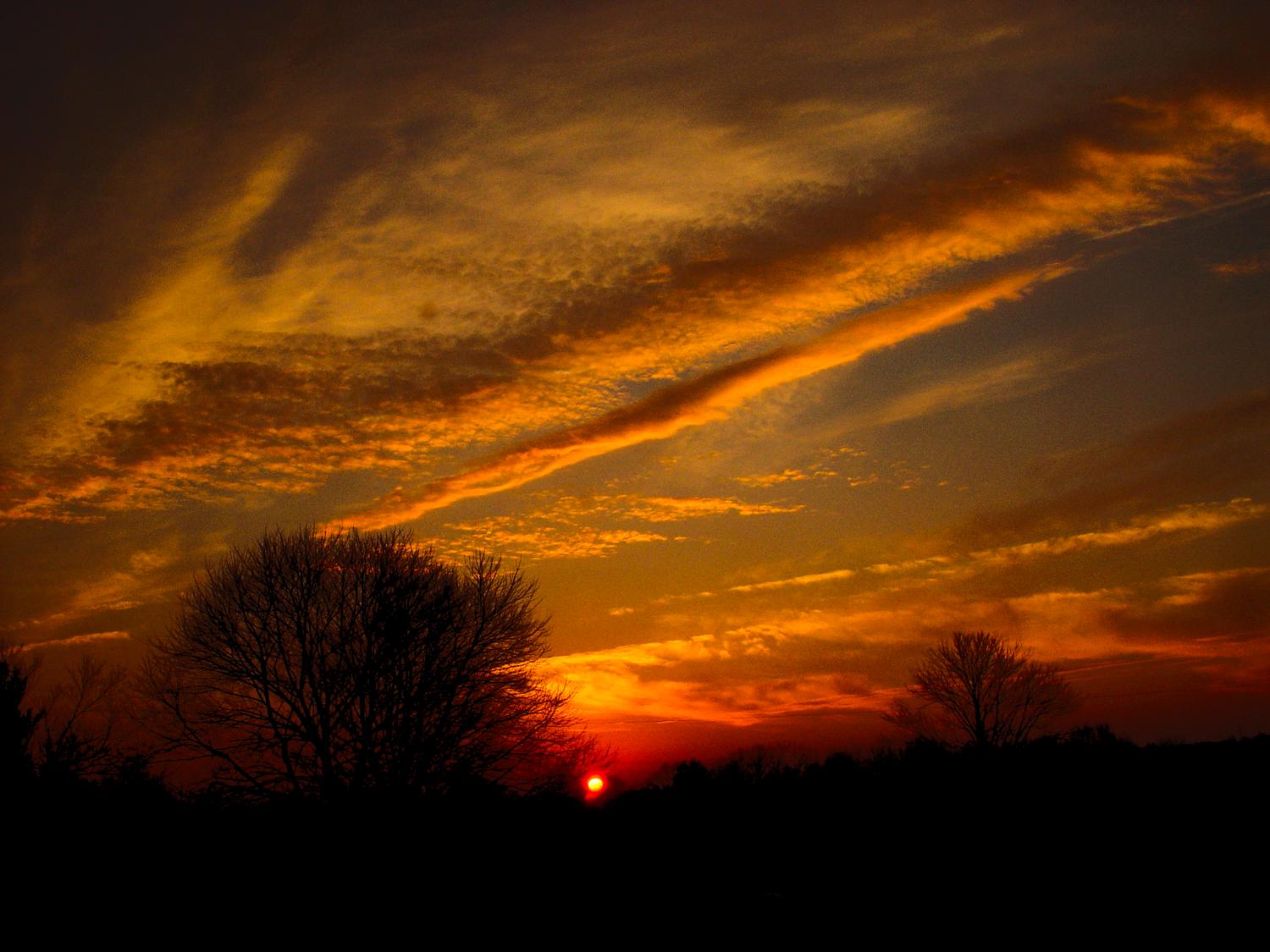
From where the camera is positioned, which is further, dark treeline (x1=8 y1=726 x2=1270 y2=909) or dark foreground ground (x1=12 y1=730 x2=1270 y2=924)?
dark treeline (x1=8 y1=726 x2=1270 y2=909)

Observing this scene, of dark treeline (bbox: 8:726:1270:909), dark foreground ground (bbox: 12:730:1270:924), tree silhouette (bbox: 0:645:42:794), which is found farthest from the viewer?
tree silhouette (bbox: 0:645:42:794)

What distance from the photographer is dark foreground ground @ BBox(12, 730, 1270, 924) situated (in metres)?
11.9

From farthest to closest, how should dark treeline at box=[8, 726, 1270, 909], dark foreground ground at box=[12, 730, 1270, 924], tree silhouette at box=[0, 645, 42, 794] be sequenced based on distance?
1. tree silhouette at box=[0, 645, 42, 794]
2. dark treeline at box=[8, 726, 1270, 909]
3. dark foreground ground at box=[12, 730, 1270, 924]

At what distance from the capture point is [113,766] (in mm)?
31641

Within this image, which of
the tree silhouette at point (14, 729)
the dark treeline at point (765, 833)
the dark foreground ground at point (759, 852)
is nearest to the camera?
the dark foreground ground at point (759, 852)

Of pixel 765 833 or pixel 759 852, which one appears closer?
pixel 759 852

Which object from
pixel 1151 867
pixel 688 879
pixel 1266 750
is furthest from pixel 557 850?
pixel 1266 750

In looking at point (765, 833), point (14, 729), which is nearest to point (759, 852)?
point (765, 833)

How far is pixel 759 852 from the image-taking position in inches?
712

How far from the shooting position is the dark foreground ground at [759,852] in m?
11.9

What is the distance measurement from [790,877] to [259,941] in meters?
9.09

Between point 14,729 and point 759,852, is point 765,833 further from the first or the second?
point 14,729

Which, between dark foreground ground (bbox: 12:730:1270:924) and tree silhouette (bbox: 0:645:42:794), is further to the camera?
tree silhouette (bbox: 0:645:42:794)

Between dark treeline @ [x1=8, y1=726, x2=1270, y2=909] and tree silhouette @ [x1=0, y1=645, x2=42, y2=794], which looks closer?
dark treeline @ [x1=8, y1=726, x2=1270, y2=909]
